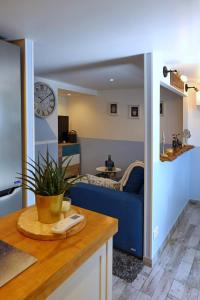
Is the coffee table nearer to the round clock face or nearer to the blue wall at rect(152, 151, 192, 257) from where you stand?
the blue wall at rect(152, 151, 192, 257)

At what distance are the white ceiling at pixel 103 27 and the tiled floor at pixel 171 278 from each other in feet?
6.73

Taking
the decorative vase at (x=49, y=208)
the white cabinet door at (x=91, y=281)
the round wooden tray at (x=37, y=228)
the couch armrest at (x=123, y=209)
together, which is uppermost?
the decorative vase at (x=49, y=208)

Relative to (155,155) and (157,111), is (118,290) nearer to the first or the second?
(155,155)

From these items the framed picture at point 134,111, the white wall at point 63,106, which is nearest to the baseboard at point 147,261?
the framed picture at point 134,111

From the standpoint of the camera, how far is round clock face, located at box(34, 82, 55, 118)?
12.5ft

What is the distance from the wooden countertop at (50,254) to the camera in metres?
0.66

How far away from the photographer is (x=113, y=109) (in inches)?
207

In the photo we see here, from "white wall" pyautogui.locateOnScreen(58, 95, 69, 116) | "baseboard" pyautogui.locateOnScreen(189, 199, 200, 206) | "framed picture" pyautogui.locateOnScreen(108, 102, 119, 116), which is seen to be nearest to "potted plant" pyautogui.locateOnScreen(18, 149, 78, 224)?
"baseboard" pyautogui.locateOnScreen(189, 199, 200, 206)

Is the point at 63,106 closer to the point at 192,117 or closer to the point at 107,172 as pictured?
the point at 107,172

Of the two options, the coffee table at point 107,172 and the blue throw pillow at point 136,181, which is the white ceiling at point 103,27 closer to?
the blue throw pillow at point 136,181

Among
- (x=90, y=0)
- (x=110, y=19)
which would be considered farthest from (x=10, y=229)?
(x=110, y=19)

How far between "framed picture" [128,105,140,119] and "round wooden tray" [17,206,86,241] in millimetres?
4136

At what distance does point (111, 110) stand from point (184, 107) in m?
A: 1.72

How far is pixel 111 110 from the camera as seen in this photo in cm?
527
